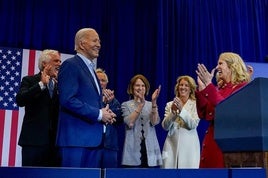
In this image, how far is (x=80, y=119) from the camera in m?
1.96

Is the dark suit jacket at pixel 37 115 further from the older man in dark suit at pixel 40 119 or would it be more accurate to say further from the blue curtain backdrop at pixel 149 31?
the blue curtain backdrop at pixel 149 31

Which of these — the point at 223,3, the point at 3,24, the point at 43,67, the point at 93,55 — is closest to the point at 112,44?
the point at 3,24

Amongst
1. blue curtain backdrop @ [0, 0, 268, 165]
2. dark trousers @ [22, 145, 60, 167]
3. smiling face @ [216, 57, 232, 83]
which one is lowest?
dark trousers @ [22, 145, 60, 167]

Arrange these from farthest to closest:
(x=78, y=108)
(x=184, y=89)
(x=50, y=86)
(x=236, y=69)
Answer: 1. (x=184, y=89)
2. (x=50, y=86)
3. (x=236, y=69)
4. (x=78, y=108)

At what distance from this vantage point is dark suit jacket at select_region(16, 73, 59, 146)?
2.43 metres

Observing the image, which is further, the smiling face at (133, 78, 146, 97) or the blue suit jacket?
→ the smiling face at (133, 78, 146, 97)

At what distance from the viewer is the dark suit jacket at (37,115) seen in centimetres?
243

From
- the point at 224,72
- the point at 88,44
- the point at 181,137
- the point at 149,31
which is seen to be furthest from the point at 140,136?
the point at 149,31

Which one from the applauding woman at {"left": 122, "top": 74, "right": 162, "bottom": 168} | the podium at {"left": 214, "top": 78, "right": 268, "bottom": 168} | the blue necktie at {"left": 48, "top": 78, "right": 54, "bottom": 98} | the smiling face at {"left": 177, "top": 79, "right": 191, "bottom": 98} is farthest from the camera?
the smiling face at {"left": 177, "top": 79, "right": 191, "bottom": 98}

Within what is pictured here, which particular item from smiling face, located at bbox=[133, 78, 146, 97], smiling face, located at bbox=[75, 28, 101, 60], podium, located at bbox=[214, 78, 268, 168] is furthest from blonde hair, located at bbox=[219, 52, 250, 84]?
smiling face, located at bbox=[133, 78, 146, 97]

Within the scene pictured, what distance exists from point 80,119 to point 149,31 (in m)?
3.03

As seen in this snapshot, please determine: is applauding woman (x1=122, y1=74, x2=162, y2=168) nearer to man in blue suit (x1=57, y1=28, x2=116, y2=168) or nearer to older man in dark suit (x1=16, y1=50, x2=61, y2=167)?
older man in dark suit (x1=16, y1=50, x2=61, y2=167)

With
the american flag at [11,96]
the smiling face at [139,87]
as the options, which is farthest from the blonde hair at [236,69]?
the american flag at [11,96]

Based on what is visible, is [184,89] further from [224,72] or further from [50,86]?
[50,86]
